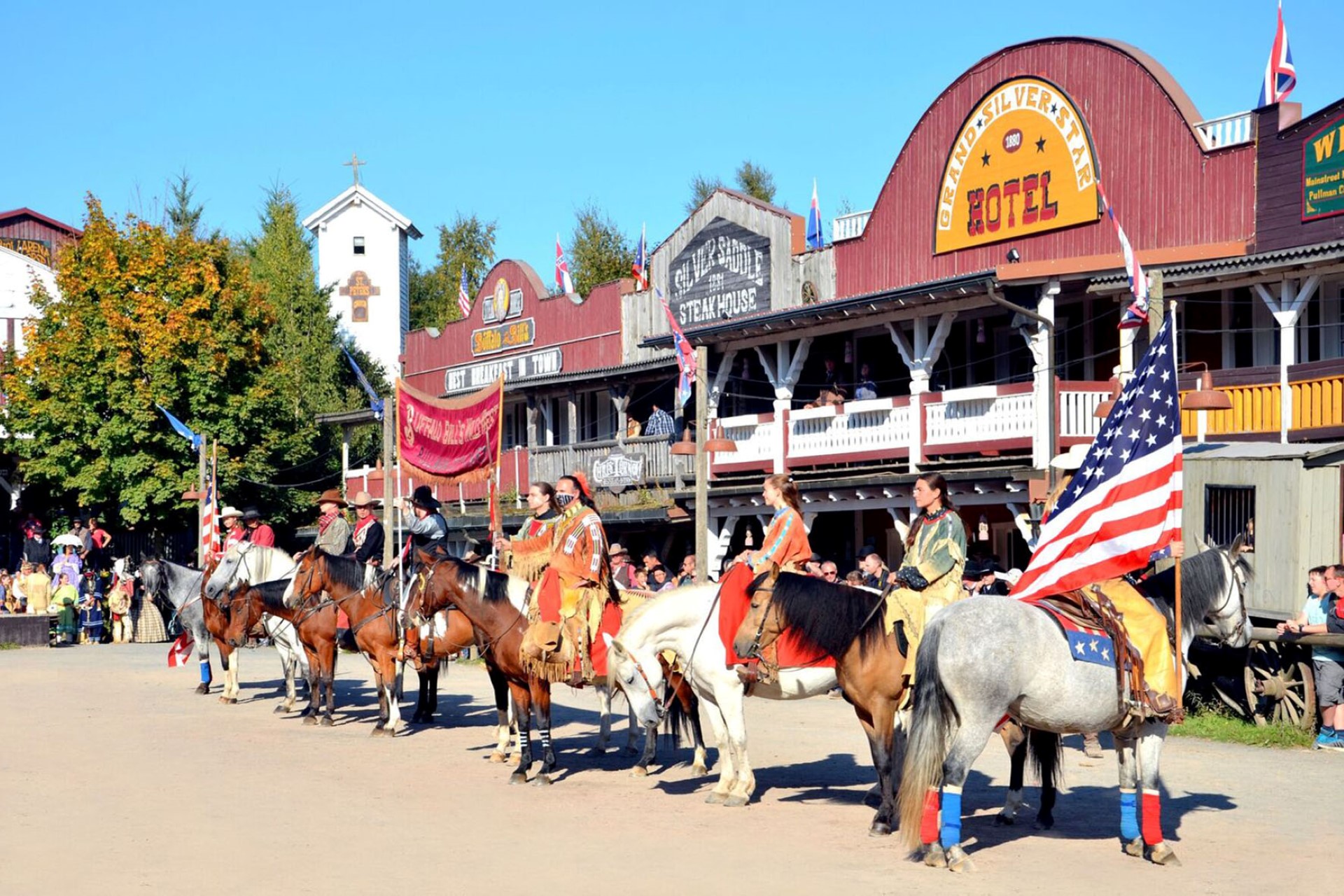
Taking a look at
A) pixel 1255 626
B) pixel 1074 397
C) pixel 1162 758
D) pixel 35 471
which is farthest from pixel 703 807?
pixel 35 471

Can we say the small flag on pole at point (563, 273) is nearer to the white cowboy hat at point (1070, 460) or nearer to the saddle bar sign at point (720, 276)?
the saddle bar sign at point (720, 276)

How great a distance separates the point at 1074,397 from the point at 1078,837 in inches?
509

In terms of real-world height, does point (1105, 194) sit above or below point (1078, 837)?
above

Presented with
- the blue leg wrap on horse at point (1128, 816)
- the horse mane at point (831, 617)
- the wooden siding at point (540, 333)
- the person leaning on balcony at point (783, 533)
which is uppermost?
the wooden siding at point (540, 333)

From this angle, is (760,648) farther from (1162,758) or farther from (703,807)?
(1162,758)

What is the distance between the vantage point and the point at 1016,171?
26.1 m

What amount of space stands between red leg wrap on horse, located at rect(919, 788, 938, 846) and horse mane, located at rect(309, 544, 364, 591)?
905cm

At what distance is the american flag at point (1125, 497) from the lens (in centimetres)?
1003

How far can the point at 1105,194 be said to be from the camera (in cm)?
2456

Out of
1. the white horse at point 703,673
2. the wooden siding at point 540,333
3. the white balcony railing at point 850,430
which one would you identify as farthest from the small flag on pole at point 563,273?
the white horse at point 703,673

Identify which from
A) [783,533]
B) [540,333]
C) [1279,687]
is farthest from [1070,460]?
[540,333]

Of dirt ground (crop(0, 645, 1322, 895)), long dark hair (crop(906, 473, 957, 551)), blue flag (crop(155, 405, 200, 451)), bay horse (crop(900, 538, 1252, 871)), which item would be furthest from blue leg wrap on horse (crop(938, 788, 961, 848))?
blue flag (crop(155, 405, 200, 451))

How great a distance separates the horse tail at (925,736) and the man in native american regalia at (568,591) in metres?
4.25

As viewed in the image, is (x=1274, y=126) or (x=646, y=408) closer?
(x=1274, y=126)
